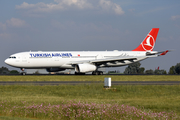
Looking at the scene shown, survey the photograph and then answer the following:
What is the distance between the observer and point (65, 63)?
50.1 meters

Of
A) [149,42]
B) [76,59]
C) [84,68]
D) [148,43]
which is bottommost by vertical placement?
[84,68]

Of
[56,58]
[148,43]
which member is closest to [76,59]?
[56,58]

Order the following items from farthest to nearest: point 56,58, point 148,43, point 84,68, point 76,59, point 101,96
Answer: point 148,43
point 76,59
point 56,58
point 84,68
point 101,96

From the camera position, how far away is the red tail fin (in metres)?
57.5

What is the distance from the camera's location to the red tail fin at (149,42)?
5748 cm

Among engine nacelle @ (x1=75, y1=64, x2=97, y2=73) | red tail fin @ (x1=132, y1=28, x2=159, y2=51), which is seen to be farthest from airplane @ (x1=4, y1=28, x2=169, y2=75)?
red tail fin @ (x1=132, y1=28, x2=159, y2=51)

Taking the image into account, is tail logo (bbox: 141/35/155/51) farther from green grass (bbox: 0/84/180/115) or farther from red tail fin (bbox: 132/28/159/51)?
green grass (bbox: 0/84/180/115)

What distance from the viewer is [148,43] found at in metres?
57.8

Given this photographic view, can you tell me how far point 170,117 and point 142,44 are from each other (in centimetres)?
4584

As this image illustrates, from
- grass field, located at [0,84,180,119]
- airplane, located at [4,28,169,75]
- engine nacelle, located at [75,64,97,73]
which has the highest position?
airplane, located at [4,28,169,75]

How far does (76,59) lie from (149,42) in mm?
17348

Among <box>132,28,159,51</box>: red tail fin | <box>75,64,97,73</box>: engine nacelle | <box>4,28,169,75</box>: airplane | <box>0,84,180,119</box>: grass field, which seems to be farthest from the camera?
<box>132,28,159,51</box>: red tail fin

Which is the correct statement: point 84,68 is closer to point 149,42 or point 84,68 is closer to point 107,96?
point 149,42

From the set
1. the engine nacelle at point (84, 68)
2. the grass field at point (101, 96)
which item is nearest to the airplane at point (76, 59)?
the engine nacelle at point (84, 68)
